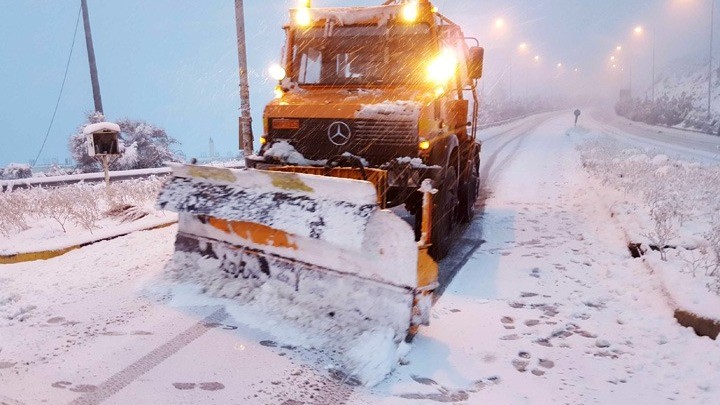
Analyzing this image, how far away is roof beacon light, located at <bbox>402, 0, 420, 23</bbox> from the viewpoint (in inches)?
237

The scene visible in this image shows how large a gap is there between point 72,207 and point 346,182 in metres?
6.27

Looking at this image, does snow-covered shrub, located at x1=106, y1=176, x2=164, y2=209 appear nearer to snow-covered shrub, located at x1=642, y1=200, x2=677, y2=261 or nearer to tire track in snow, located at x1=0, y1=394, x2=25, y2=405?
tire track in snow, located at x1=0, y1=394, x2=25, y2=405

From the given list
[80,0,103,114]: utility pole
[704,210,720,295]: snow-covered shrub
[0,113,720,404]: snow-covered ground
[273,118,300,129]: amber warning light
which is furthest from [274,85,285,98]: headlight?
[80,0,103,114]: utility pole

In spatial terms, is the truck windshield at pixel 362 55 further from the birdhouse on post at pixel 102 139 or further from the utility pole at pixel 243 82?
the utility pole at pixel 243 82

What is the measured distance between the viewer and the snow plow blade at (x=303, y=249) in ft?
12.4

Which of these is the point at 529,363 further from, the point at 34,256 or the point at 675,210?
the point at 34,256

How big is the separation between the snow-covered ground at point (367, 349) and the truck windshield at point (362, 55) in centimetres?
235

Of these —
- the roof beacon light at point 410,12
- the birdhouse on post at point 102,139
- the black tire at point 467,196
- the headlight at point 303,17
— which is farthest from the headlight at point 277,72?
the birdhouse on post at point 102,139

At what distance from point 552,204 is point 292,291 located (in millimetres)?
6491

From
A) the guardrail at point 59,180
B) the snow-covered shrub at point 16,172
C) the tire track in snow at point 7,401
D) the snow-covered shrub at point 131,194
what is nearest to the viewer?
the tire track in snow at point 7,401

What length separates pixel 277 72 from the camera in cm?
657

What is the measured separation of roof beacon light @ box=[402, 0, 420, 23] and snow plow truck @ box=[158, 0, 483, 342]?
12 mm

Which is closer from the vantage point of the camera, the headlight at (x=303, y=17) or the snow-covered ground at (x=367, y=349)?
the snow-covered ground at (x=367, y=349)

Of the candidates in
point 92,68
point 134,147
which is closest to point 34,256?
point 134,147
